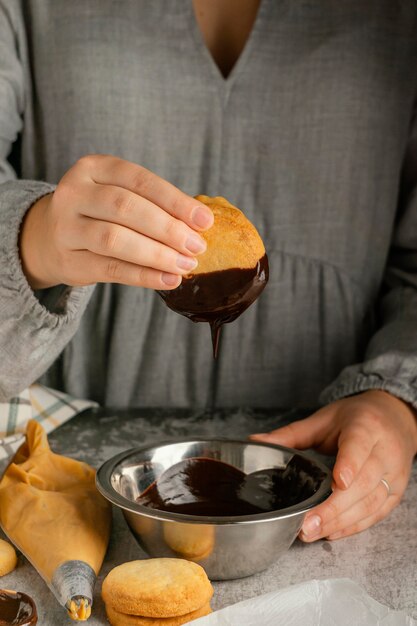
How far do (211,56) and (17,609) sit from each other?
1.08 meters

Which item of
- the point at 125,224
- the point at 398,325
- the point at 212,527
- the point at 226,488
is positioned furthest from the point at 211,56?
the point at 212,527

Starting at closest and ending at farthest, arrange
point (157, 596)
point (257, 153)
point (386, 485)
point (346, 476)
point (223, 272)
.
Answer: point (157, 596) → point (223, 272) → point (346, 476) → point (386, 485) → point (257, 153)

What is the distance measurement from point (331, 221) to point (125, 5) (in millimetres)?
572

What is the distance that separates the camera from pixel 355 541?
43.9 inches

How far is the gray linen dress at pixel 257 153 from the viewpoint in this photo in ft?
4.98

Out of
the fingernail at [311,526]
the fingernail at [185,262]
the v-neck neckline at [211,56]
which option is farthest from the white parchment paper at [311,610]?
the v-neck neckline at [211,56]

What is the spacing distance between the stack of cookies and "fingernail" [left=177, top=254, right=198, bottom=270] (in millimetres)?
340

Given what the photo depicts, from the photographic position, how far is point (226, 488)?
43.4 inches

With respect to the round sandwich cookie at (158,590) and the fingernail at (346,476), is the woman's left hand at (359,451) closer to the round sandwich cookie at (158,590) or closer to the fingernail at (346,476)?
the fingernail at (346,476)

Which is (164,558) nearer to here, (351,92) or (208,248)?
(208,248)

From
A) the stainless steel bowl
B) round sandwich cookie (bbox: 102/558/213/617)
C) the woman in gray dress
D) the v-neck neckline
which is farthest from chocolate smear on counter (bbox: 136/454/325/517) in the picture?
the v-neck neckline

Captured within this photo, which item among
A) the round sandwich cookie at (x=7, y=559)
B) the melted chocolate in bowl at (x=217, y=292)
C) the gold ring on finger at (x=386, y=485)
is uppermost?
the melted chocolate in bowl at (x=217, y=292)

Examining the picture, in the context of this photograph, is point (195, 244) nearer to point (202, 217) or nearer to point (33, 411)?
point (202, 217)

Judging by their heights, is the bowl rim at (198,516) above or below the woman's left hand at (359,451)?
above
